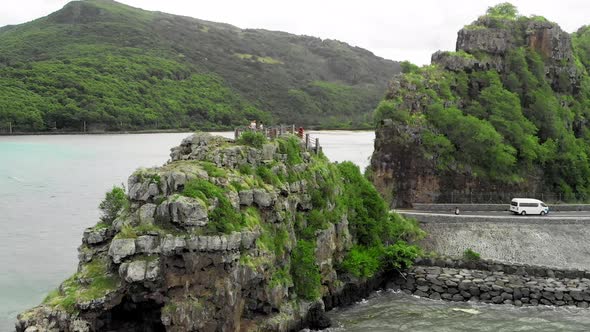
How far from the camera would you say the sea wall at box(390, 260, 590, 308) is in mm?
52094

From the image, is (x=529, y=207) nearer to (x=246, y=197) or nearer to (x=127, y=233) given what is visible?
(x=246, y=197)

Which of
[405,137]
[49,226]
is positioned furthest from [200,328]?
[405,137]

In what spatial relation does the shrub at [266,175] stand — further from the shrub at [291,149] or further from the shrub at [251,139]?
the shrub at [291,149]

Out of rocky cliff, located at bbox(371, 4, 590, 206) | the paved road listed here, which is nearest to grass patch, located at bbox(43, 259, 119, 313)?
the paved road

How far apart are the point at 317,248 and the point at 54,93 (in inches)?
3815

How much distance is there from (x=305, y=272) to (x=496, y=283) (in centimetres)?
1952

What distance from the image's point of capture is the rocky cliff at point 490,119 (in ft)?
243

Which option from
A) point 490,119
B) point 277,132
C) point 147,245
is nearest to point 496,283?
point 277,132

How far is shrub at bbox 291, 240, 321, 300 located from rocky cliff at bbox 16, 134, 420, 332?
0.22 feet

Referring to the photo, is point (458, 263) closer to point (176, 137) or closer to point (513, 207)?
point (513, 207)

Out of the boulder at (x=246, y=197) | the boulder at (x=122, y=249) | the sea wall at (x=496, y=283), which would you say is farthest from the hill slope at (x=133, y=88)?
the boulder at (x=122, y=249)

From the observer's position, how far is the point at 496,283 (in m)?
53.9

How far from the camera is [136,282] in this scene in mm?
32750

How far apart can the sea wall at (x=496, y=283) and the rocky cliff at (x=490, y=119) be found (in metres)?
Answer: 17.4
